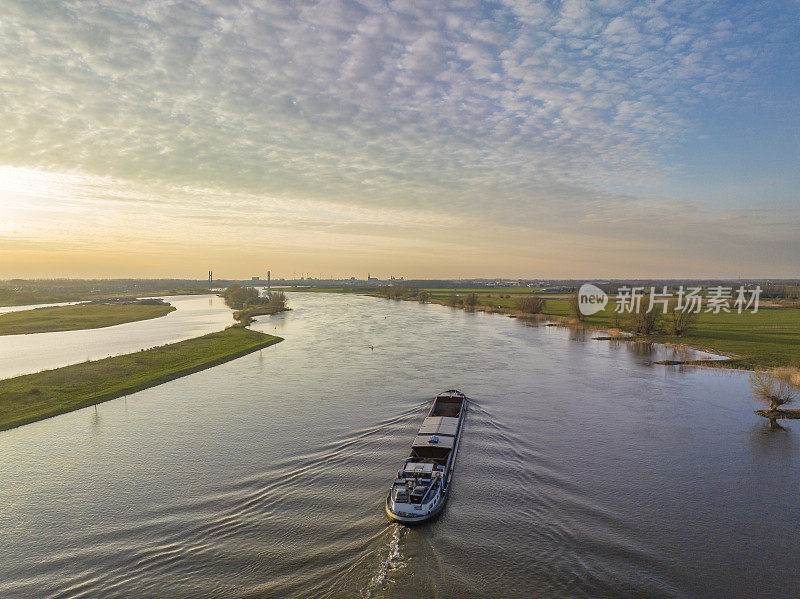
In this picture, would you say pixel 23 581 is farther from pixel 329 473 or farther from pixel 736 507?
pixel 736 507

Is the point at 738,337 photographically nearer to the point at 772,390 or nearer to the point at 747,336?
the point at 747,336

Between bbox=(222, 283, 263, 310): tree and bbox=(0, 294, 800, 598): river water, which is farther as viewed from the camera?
bbox=(222, 283, 263, 310): tree

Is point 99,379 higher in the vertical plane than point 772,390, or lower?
lower

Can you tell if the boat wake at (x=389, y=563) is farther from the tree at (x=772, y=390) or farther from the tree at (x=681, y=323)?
the tree at (x=681, y=323)

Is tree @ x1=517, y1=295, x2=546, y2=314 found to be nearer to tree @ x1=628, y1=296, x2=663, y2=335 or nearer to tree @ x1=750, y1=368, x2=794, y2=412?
tree @ x1=628, y1=296, x2=663, y2=335

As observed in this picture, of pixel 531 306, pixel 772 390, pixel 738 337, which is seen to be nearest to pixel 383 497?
pixel 772 390

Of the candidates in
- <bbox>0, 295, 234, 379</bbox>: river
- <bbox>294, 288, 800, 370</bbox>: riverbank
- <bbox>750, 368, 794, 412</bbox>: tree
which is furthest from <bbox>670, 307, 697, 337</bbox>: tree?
<bbox>0, 295, 234, 379</bbox>: river

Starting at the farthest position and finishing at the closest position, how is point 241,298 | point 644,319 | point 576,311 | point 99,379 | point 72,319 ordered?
point 241,298, point 576,311, point 72,319, point 644,319, point 99,379
